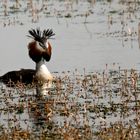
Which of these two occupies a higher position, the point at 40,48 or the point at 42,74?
the point at 40,48

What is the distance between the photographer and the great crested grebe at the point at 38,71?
16203 mm

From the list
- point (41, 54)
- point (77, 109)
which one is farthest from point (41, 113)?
point (41, 54)

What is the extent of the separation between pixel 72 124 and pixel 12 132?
1.17 m

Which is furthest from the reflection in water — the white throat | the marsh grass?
the white throat

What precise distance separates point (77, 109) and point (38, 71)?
4.37 m

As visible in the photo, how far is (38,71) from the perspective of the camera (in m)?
16.6

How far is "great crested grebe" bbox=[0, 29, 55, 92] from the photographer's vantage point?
53.2 feet

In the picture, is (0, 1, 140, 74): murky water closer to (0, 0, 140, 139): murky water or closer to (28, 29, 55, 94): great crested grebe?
(0, 0, 140, 139): murky water

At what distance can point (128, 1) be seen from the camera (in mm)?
28188

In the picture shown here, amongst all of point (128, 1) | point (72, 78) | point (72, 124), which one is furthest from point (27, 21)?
point (72, 124)

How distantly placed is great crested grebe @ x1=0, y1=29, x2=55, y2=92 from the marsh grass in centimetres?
39

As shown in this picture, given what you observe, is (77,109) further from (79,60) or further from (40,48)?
(79,60)

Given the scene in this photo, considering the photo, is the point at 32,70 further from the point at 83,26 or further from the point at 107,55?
the point at 83,26

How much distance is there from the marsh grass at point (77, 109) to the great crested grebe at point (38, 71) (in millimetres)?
392
